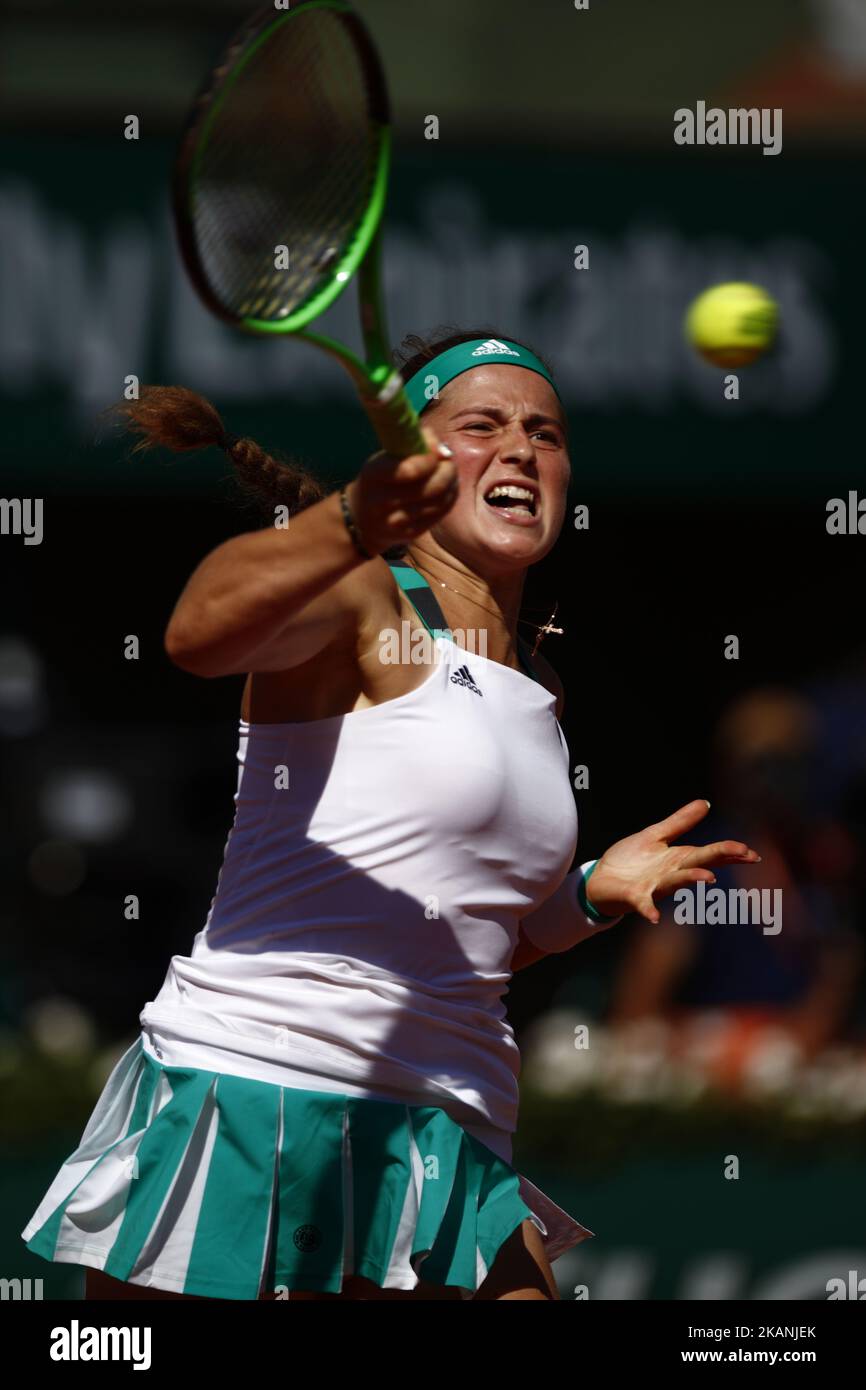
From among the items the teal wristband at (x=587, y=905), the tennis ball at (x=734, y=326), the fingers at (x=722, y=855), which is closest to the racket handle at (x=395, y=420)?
the fingers at (x=722, y=855)

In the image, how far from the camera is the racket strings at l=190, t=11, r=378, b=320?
7.80 ft

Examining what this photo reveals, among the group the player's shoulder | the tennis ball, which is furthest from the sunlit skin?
the tennis ball

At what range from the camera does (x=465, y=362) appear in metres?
3.23

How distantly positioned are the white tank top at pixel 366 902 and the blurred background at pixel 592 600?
2.91 meters

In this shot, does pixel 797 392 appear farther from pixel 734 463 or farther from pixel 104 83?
pixel 104 83

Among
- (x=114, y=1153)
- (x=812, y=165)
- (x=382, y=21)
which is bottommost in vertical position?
(x=114, y=1153)

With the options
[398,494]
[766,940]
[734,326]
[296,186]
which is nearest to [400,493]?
[398,494]

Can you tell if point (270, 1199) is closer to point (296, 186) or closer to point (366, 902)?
point (366, 902)

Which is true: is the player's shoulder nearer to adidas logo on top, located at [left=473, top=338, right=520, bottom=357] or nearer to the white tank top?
the white tank top

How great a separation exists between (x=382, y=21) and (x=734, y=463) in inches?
142

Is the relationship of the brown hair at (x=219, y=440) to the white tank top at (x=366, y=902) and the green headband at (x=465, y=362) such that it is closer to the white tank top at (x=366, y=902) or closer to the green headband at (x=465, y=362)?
the green headband at (x=465, y=362)

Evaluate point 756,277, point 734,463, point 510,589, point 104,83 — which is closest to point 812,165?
point 756,277

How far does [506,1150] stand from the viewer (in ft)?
9.84

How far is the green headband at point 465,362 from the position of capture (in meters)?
3.23
